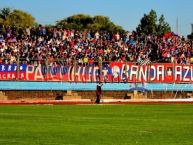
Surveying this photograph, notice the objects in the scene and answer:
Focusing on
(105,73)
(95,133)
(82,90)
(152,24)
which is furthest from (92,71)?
(152,24)

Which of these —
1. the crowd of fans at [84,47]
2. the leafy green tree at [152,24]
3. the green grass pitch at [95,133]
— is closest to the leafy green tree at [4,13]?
the leafy green tree at [152,24]

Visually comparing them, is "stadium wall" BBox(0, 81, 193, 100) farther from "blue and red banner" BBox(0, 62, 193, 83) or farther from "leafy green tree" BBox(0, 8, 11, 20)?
"leafy green tree" BBox(0, 8, 11, 20)

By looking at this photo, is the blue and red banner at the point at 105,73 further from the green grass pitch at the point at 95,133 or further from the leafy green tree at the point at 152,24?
the leafy green tree at the point at 152,24

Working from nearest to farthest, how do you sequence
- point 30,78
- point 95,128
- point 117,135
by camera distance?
point 117,135
point 95,128
point 30,78

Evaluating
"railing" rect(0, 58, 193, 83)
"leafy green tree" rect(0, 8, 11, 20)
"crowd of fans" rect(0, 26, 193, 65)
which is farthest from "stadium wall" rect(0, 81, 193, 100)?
"leafy green tree" rect(0, 8, 11, 20)

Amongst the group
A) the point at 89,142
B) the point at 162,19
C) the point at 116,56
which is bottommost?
the point at 89,142

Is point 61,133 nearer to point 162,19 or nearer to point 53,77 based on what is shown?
point 53,77

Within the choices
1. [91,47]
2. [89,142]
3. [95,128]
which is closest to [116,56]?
[91,47]

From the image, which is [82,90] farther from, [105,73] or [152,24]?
[152,24]

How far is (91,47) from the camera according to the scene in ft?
179

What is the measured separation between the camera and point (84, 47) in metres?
54.2

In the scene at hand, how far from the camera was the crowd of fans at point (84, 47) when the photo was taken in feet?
159

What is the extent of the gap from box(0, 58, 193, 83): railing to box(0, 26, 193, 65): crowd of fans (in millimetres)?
302

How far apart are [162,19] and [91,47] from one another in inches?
1599
